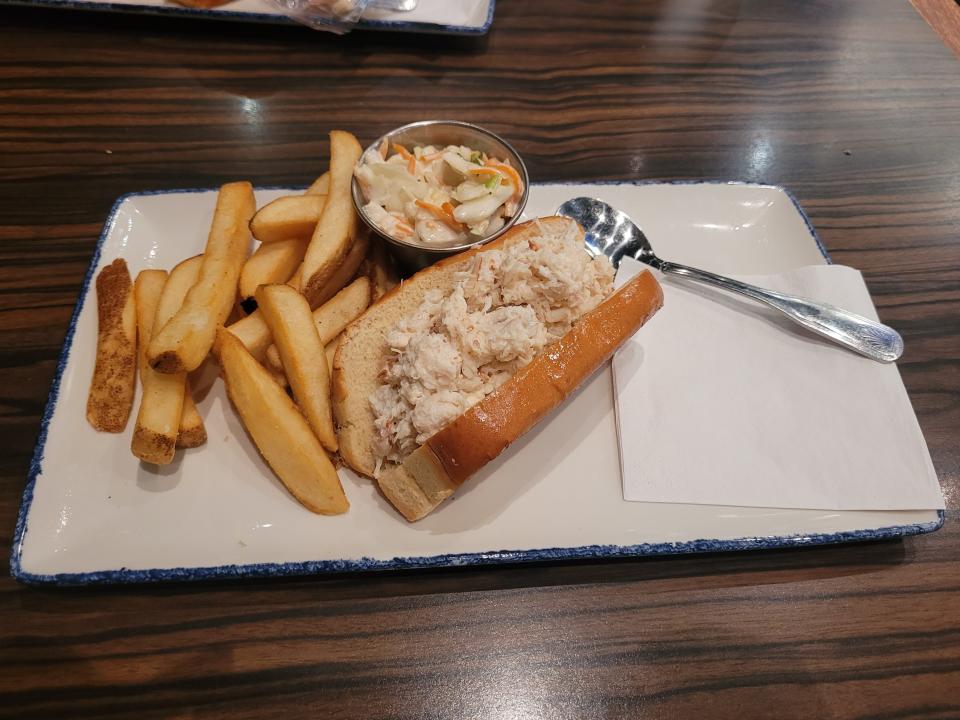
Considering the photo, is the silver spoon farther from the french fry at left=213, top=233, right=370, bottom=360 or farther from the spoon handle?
the french fry at left=213, top=233, right=370, bottom=360

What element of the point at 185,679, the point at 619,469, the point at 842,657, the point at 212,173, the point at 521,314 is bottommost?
the point at 185,679

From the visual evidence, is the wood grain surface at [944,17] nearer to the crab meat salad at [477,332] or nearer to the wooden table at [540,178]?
the wooden table at [540,178]

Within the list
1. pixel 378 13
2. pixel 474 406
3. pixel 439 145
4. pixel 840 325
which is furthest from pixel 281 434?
pixel 378 13

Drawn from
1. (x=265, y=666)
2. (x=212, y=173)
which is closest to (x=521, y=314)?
(x=265, y=666)

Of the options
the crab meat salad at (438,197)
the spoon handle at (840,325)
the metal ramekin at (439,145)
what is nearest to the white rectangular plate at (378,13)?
the metal ramekin at (439,145)

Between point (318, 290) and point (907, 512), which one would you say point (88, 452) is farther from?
point (907, 512)

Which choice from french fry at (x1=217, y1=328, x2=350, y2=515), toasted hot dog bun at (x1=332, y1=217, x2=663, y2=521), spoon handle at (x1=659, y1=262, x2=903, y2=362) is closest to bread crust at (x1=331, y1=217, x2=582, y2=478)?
toasted hot dog bun at (x1=332, y1=217, x2=663, y2=521)
